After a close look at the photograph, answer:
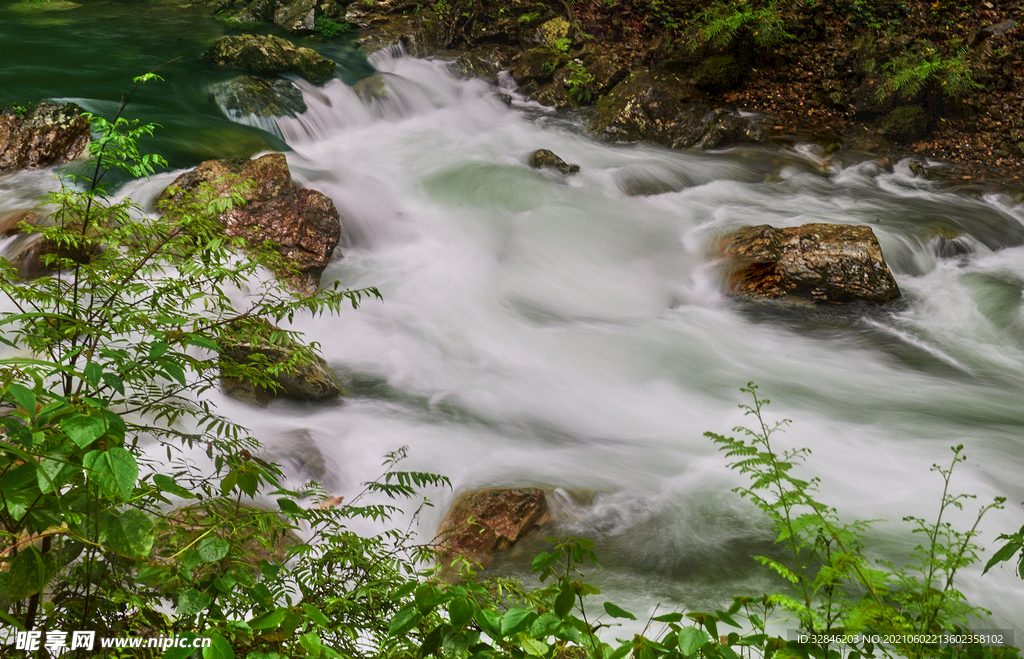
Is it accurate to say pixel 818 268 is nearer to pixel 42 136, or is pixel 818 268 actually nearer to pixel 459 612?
pixel 459 612

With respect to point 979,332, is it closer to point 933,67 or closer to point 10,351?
point 933,67

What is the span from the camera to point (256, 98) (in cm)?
879

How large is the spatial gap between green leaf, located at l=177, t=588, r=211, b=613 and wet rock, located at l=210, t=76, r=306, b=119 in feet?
28.0

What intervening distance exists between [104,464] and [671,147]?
974 centimetres

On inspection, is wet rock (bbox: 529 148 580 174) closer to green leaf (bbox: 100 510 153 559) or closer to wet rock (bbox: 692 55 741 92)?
wet rock (bbox: 692 55 741 92)

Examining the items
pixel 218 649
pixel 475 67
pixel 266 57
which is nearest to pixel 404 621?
pixel 218 649

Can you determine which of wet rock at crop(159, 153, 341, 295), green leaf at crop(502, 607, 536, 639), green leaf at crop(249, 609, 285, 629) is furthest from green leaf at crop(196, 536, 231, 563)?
wet rock at crop(159, 153, 341, 295)

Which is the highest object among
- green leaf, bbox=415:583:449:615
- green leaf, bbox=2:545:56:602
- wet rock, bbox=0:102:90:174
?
green leaf, bbox=2:545:56:602

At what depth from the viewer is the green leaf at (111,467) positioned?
98cm

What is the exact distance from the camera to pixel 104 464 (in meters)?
1.00

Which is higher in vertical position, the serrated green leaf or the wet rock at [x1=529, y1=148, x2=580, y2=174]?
the serrated green leaf

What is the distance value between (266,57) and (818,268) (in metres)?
8.09

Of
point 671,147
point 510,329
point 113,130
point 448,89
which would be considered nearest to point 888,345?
point 510,329

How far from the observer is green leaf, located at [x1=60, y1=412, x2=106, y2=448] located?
978 millimetres
